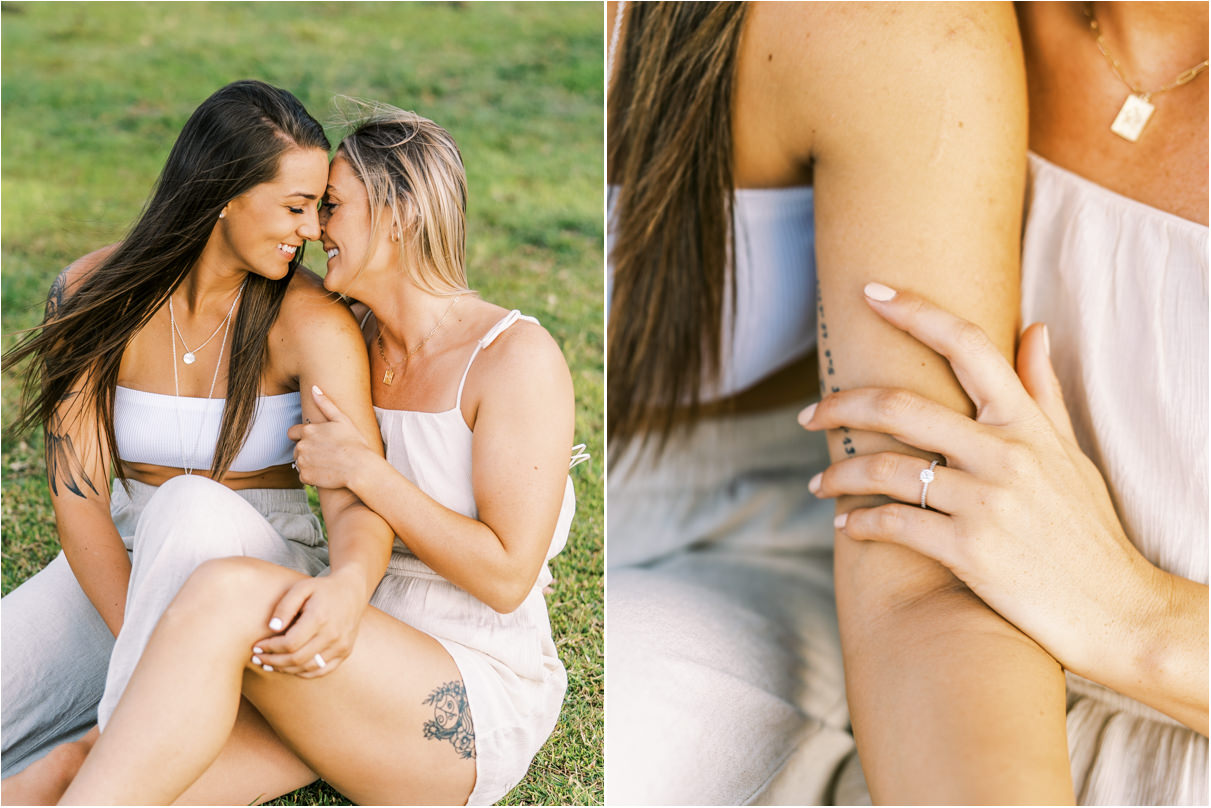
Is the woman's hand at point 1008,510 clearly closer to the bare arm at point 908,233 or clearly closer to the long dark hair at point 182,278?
the bare arm at point 908,233

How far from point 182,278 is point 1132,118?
5.76ft

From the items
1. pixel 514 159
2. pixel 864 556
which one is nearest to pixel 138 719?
pixel 864 556

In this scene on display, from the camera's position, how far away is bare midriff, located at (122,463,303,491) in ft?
6.12

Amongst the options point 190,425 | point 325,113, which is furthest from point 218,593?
point 325,113

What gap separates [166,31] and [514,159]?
2.20m

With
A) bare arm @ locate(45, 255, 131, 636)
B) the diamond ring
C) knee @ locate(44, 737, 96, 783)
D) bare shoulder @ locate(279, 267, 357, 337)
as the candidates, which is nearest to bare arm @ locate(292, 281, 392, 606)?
bare shoulder @ locate(279, 267, 357, 337)

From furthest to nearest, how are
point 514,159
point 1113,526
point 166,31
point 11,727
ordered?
1. point 166,31
2. point 514,159
3. point 11,727
4. point 1113,526

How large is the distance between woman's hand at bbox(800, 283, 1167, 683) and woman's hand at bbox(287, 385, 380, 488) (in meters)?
0.83

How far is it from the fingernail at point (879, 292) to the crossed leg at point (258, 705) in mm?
938

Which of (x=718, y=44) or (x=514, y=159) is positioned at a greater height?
(x=718, y=44)

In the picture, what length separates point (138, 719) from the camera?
1.33 meters

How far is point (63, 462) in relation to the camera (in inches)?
69.4

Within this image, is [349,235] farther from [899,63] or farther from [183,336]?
[899,63]

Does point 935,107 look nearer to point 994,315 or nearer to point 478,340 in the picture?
point 994,315
